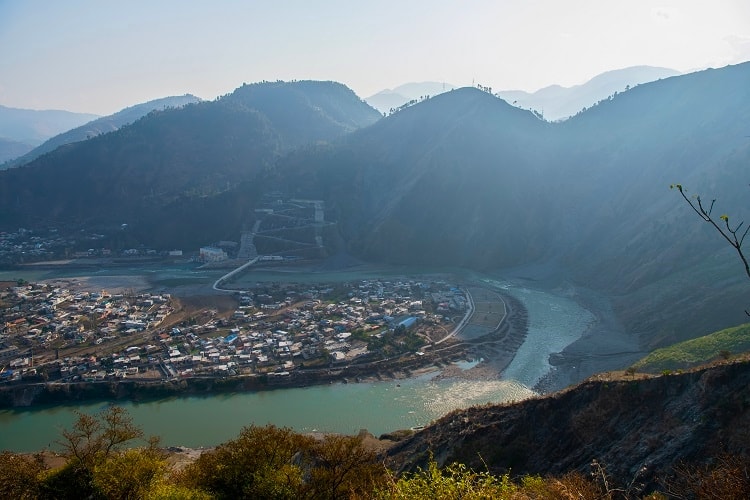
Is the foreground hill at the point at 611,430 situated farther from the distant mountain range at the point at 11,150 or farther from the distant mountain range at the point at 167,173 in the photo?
the distant mountain range at the point at 11,150

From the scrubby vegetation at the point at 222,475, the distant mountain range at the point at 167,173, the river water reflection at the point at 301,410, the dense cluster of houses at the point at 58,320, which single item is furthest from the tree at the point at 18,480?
the distant mountain range at the point at 167,173

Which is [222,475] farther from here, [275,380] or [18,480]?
[275,380]

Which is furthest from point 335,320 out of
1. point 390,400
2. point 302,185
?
point 302,185

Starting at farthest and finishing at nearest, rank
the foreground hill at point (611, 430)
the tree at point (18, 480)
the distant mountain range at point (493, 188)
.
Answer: the distant mountain range at point (493, 188) < the foreground hill at point (611, 430) < the tree at point (18, 480)

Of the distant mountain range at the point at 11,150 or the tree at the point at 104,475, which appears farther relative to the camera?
the distant mountain range at the point at 11,150

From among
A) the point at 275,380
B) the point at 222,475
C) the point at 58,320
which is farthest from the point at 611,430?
the point at 58,320

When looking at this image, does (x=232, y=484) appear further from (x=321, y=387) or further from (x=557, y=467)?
(x=321, y=387)
